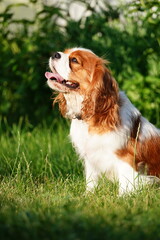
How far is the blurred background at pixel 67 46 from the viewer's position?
5832mm

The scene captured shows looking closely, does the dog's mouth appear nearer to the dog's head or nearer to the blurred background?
the dog's head

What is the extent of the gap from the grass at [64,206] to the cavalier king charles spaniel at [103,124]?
196mm

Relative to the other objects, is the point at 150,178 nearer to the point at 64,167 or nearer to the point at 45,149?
the point at 64,167

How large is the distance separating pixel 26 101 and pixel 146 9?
281 cm

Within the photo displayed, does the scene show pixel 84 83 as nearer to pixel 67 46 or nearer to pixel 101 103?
pixel 101 103

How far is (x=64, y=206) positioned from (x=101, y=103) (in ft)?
4.03

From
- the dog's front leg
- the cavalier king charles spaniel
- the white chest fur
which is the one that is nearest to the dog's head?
the cavalier king charles spaniel

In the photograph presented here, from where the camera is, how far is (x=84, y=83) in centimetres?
411

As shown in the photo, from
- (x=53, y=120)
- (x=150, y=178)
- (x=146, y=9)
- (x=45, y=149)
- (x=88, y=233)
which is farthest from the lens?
(x=53, y=120)

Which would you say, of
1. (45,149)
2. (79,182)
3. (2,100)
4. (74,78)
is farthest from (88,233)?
(2,100)

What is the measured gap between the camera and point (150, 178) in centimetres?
402

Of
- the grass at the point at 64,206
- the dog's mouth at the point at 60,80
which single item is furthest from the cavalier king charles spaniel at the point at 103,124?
the grass at the point at 64,206

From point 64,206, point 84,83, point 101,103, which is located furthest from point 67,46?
point 64,206

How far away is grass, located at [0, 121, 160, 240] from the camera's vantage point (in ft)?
8.09
